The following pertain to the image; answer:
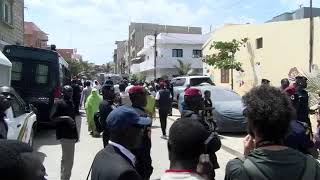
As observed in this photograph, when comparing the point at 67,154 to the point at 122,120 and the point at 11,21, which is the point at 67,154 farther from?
the point at 11,21

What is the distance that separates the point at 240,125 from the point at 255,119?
12.1 metres

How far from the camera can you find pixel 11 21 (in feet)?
100.0

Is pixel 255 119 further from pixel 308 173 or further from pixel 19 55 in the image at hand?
pixel 19 55

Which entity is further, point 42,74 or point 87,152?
point 42,74

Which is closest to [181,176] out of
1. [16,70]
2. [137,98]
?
[137,98]

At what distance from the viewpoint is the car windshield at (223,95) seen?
1625 centimetres

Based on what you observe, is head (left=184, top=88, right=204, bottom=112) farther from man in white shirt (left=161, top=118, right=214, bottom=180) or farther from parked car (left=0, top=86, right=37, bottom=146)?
parked car (left=0, top=86, right=37, bottom=146)

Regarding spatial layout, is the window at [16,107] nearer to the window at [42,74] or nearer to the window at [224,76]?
the window at [42,74]

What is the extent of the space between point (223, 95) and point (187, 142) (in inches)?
550

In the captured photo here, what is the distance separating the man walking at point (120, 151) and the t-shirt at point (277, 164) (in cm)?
67

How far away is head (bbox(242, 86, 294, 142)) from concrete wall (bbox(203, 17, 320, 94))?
2165 centimetres

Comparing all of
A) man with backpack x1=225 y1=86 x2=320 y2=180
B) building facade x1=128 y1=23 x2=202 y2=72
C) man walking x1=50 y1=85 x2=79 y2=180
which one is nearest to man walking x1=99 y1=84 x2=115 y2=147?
man walking x1=50 y1=85 x2=79 y2=180

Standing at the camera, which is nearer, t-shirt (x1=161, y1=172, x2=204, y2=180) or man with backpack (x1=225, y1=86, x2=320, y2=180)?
t-shirt (x1=161, y1=172, x2=204, y2=180)

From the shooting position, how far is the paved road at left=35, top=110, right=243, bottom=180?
32.3ft
